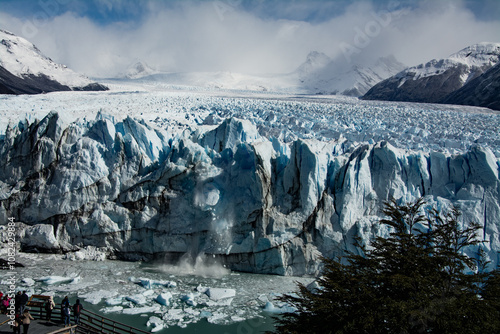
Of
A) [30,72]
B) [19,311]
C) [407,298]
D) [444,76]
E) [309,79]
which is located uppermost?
[309,79]

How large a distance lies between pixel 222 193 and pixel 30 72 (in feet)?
93.4

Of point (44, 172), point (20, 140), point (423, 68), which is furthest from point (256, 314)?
point (423, 68)

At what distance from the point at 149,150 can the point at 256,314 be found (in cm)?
660

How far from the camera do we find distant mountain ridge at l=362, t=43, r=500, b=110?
107 feet

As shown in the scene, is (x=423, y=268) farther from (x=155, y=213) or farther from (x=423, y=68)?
(x=423, y=68)

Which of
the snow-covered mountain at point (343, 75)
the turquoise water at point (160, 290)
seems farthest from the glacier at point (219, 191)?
the snow-covered mountain at point (343, 75)

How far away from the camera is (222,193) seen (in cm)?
Answer: 1147

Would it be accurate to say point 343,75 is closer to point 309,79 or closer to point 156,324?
point 309,79

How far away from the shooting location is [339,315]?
16.6ft

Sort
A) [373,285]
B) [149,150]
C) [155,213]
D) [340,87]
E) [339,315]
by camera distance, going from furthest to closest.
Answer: [340,87]
[149,150]
[155,213]
[373,285]
[339,315]

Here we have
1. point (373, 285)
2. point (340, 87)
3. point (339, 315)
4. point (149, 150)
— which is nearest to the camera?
point (339, 315)

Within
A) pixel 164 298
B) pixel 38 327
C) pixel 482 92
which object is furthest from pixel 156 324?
pixel 482 92

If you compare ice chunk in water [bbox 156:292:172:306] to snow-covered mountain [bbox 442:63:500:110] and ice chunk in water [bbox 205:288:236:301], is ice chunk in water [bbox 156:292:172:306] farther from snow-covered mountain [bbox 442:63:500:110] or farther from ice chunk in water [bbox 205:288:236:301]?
snow-covered mountain [bbox 442:63:500:110]

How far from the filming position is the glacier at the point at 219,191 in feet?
35.1
